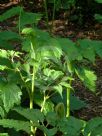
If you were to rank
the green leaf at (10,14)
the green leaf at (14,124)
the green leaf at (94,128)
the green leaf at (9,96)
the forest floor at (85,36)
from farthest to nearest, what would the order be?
the forest floor at (85,36), the green leaf at (10,14), the green leaf at (9,96), the green leaf at (14,124), the green leaf at (94,128)

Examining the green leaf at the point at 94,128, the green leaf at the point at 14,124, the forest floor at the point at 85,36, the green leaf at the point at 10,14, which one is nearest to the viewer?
the green leaf at the point at 94,128

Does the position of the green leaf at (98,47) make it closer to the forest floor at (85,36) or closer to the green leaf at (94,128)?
the green leaf at (94,128)

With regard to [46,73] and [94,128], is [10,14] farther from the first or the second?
[94,128]

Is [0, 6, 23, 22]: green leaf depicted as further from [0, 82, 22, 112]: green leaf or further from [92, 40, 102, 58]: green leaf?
[92, 40, 102, 58]: green leaf

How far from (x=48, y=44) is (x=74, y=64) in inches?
8.0

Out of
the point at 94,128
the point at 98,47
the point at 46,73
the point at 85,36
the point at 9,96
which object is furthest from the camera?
the point at 85,36

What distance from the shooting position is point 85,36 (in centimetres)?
496

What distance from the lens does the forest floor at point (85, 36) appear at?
336 centimetres

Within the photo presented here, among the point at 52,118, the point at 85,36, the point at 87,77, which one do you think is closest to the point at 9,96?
the point at 52,118

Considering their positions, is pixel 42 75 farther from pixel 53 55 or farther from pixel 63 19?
pixel 63 19

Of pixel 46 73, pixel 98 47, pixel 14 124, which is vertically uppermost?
pixel 98 47

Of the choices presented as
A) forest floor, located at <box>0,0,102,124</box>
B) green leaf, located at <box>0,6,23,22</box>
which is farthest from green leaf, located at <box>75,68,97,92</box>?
forest floor, located at <box>0,0,102,124</box>

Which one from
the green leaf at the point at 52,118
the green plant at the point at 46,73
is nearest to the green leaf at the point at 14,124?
the green plant at the point at 46,73

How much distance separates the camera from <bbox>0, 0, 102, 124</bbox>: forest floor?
3364 mm
